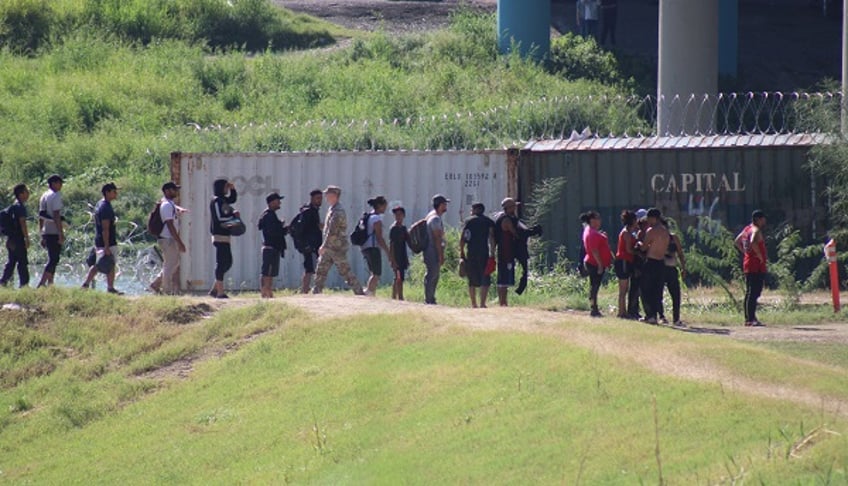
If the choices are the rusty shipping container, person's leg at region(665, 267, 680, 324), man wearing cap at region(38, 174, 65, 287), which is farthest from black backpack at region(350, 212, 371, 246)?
the rusty shipping container

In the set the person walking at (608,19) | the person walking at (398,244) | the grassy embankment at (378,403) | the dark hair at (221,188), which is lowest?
the grassy embankment at (378,403)

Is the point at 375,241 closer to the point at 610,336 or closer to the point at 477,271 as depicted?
the point at 477,271

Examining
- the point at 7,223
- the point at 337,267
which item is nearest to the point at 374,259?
the point at 337,267

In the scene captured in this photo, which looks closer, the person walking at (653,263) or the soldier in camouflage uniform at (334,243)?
the person walking at (653,263)

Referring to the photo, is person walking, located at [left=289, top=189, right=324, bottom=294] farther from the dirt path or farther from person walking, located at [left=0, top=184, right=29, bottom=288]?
person walking, located at [left=0, top=184, right=29, bottom=288]

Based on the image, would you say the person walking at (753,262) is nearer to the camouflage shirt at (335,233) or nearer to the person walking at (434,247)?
the person walking at (434,247)

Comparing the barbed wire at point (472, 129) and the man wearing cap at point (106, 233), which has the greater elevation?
the barbed wire at point (472, 129)

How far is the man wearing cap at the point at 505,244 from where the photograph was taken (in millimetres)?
15625

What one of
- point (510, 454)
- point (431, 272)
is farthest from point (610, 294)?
point (510, 454)

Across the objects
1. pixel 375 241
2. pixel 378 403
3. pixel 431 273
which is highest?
pixel 375 241

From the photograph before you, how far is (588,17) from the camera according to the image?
34.7 m

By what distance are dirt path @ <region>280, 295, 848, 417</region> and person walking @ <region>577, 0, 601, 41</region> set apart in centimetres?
1950

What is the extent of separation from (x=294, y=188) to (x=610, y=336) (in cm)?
979

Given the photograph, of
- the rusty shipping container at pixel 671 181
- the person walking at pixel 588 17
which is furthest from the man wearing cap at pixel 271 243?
the person walking at pixel 588 17
